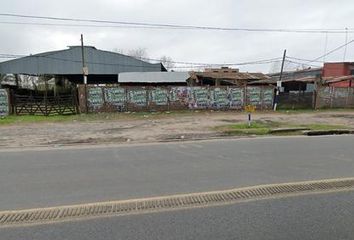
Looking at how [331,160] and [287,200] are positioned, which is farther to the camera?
[331,160]

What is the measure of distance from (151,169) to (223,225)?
3578mm

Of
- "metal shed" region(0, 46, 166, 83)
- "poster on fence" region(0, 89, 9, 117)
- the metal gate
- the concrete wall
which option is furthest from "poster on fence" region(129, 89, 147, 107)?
"metal shed" region(0, 46, 166, 83)

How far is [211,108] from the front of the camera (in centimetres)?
2956

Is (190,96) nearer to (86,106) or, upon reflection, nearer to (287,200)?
(86,106)

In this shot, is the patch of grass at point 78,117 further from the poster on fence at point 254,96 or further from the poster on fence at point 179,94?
the poster on fence at point 254,96

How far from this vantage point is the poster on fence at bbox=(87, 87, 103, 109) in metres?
26.3

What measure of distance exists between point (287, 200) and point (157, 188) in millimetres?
2074

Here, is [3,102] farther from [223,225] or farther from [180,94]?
[223,225]

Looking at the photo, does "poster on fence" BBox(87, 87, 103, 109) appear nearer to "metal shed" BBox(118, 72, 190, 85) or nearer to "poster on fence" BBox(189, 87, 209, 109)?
"poster on fence" BBox(189, 87, 209, 109)

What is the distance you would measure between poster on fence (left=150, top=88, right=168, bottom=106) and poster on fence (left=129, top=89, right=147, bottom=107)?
596mm

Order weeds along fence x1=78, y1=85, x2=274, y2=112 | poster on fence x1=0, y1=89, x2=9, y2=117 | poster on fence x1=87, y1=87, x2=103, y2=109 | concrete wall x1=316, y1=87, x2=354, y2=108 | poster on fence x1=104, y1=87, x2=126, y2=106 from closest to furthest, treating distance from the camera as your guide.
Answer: poster on fence x1=0, y1=89, x2=9, y2=117 < poster on fence x1=87, y1=87, x2=103, y2=109 < weeds along fence x1=78, y1=85, x2=274, y2=112 < poster on fence x1=104, y1=87, x2=126, y2=106 < concrete wall x1=316, y1=87, x2=354, y2=108

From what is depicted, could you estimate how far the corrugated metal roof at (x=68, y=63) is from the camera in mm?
Result: 47844

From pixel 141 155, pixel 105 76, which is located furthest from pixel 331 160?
pixel 105 76

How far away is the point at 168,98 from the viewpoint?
28.4 meters
